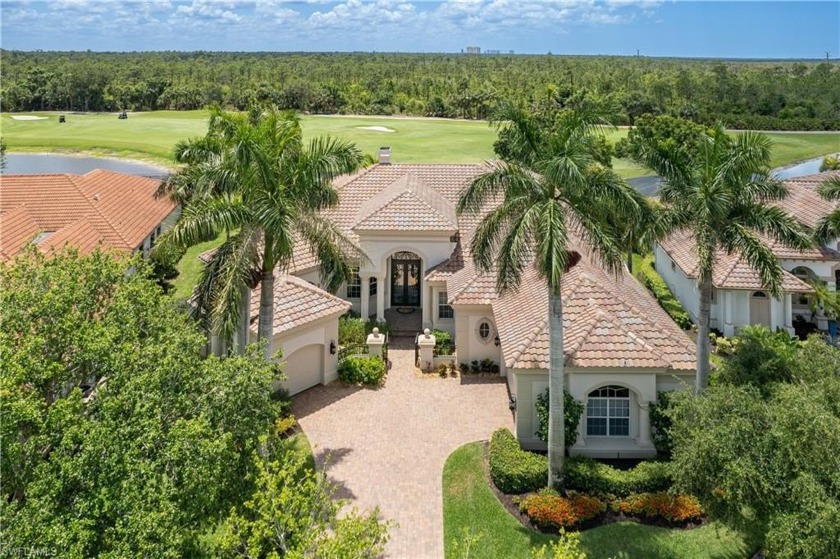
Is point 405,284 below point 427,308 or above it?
above

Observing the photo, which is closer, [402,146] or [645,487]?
[645,487]

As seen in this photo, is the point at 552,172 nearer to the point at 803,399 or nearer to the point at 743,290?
the point at 803,399

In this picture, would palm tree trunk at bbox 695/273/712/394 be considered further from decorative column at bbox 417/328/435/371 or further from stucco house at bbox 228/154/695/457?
decorative column at bbox 417/328/435/371

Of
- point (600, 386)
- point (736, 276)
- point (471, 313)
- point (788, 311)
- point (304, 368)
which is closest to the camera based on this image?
point (600, 386)

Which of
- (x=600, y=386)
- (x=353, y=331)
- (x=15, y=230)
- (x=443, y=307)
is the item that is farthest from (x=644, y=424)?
(x=15, y=230)

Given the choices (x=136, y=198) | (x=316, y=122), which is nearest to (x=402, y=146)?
(x=316, y=122)

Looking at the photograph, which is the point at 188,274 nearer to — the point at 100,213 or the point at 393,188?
the point at 100,213
